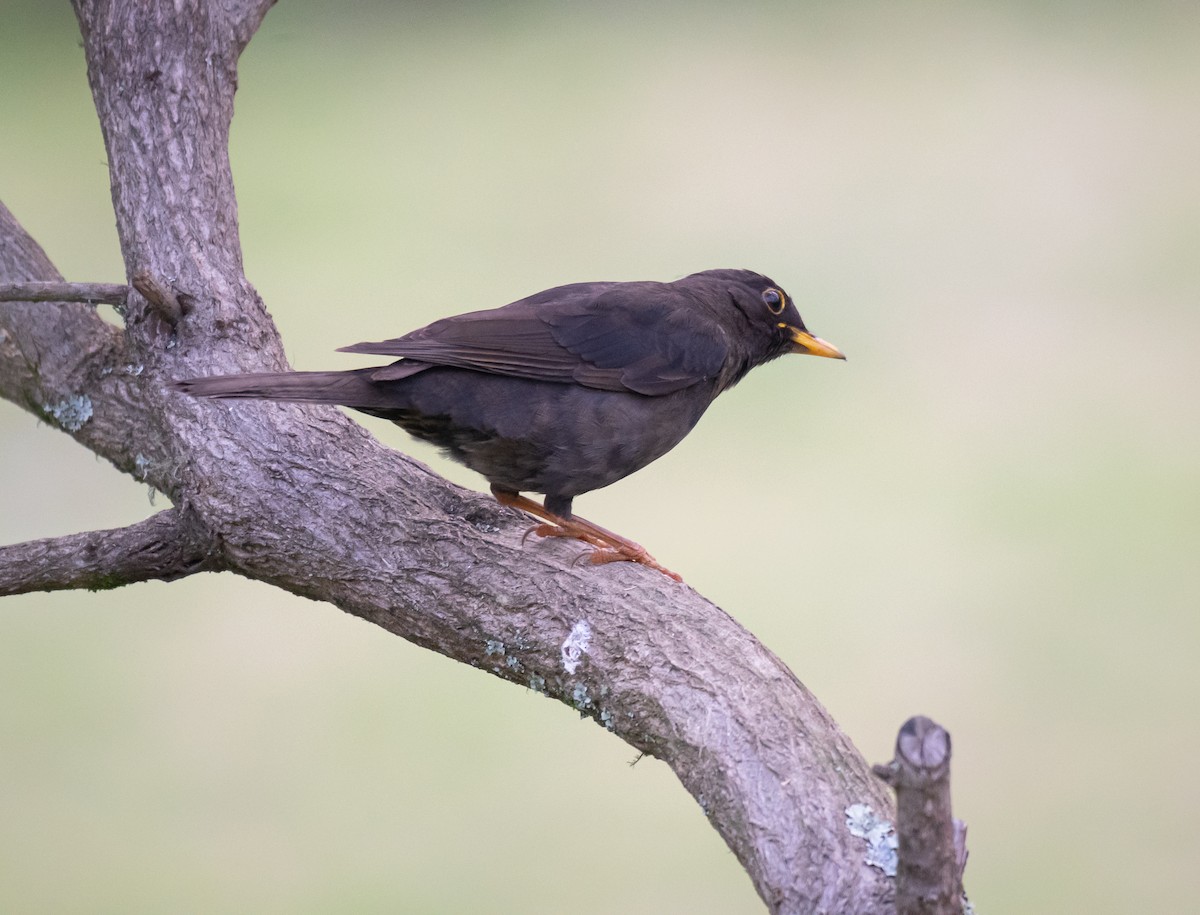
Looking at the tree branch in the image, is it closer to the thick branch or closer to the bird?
the thick branch

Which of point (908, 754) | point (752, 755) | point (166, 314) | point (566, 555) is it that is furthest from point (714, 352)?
point (908, 754)

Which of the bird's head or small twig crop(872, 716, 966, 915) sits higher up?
the bird's head

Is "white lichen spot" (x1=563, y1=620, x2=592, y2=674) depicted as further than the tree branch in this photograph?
No

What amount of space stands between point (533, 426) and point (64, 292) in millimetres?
1435

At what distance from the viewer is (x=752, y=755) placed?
2.80m

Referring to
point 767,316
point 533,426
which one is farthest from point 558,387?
point 767,316

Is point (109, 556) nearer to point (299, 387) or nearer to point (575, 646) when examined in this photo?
point (299, 387)

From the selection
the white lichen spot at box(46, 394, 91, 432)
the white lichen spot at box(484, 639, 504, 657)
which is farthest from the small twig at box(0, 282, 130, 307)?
the white lichen spot at box(484, 639, 504, 657)

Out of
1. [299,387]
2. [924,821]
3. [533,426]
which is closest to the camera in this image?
[924,821]

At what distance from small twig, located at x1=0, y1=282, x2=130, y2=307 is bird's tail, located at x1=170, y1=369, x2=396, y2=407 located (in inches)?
22.2

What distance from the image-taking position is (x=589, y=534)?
12.2 feet

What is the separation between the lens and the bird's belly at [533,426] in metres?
3.51

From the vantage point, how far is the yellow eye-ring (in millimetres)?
4215

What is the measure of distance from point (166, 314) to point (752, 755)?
2.32m
